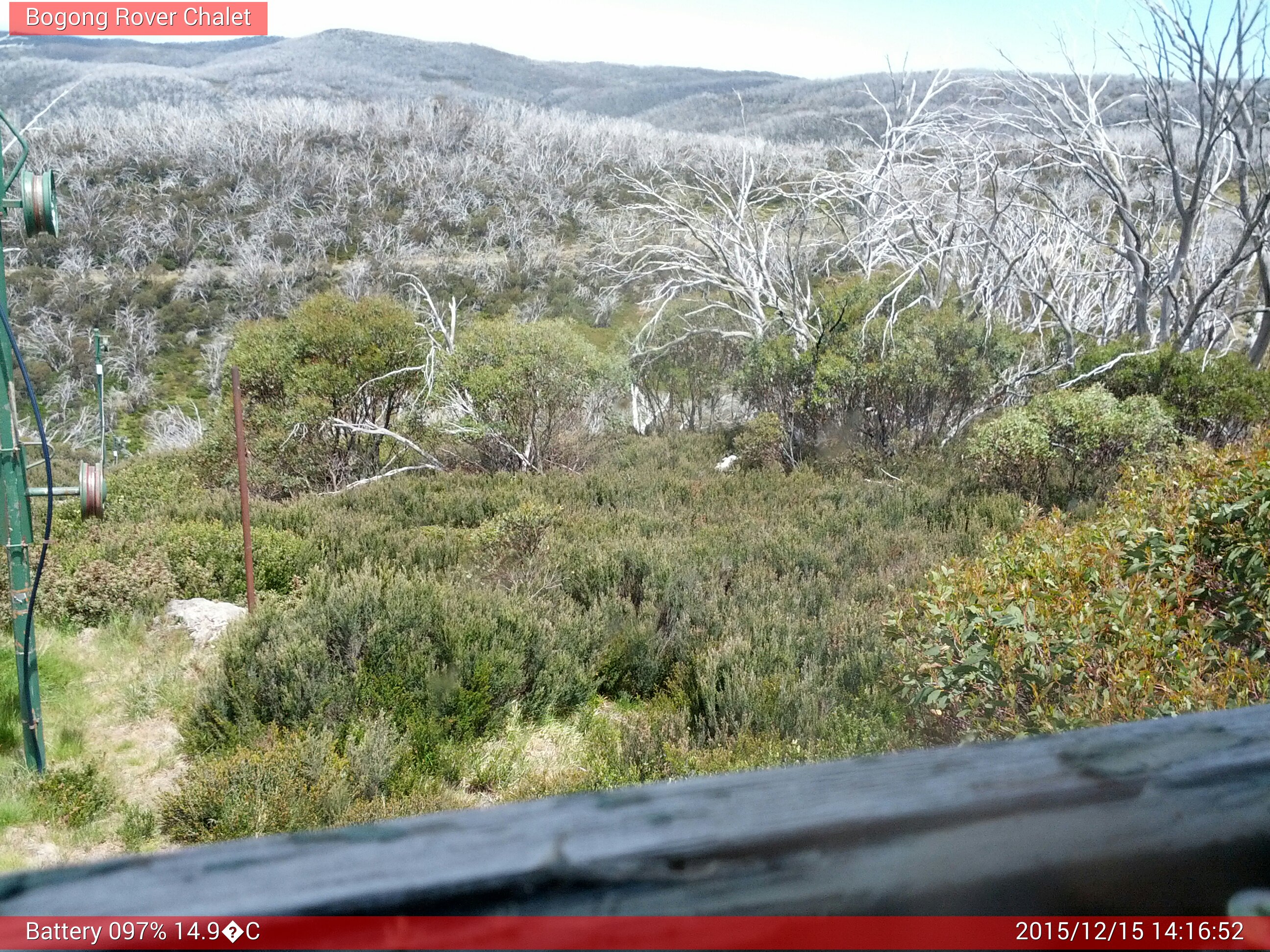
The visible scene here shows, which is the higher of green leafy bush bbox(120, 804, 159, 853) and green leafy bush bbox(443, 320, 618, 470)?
green leafy bush bbox(443, 320, 618, 470)

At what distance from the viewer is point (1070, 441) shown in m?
9.25

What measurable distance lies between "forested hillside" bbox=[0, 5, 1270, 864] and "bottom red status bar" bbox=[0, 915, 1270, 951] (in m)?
2.56

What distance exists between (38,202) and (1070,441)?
8949 mm

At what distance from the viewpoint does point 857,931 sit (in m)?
0.59

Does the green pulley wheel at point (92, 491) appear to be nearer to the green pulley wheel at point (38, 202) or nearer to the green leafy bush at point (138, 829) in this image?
the green pulley wheel at point (38, 202)

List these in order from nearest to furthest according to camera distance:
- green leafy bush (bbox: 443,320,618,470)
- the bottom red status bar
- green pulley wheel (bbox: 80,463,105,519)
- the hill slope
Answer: the bottom red status bar
green pulley wheel (bbox: 80,463,105,519)
green leafy bush (bbox: 443,320,618,470)
the hill slope

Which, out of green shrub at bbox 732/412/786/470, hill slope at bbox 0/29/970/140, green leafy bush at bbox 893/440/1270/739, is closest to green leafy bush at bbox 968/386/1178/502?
green shrub at bbox 732/412/786/470

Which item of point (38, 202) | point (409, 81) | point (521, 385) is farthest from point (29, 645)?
point (409, 81)

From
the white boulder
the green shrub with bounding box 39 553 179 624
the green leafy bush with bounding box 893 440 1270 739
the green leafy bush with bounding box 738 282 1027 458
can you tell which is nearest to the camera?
the green leafy bush with bounding box 893 440 1270 739

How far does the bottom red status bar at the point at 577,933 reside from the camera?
51 cm

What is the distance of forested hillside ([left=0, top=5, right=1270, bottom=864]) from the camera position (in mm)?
3865

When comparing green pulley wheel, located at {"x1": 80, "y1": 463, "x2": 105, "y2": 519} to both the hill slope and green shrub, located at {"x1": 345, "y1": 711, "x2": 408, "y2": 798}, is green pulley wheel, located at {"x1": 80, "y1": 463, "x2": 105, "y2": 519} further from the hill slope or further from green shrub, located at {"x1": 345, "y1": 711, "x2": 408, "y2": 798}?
the hill slope

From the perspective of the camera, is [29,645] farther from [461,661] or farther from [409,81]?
[409,81]

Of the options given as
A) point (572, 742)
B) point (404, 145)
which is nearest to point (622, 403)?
point (572, 742)
